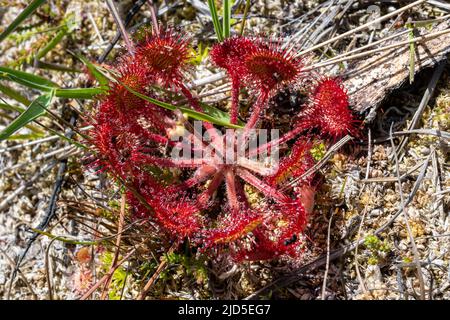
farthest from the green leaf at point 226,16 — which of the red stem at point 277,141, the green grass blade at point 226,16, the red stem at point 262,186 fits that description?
the red stem at point 262,186

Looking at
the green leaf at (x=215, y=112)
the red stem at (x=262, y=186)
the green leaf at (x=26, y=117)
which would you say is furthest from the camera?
the green leaf at (x=215, y=112)

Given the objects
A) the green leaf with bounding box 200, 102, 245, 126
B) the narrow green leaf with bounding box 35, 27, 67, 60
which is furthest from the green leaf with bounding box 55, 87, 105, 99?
the narrow green leaf with bounding box 35, 27, 67, 60

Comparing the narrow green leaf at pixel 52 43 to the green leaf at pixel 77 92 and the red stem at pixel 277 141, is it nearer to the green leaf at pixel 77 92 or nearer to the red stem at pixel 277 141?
the green leaf at pixel 77 92

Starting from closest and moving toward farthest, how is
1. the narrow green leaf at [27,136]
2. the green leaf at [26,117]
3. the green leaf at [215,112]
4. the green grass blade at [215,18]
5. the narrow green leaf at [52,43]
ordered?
the green leaf at [26,117]
the green grass blade at [215,18]
the green leaf at [215,112]
the narrow green leaf at [27,136]
the narrow green leaf at [52,43]

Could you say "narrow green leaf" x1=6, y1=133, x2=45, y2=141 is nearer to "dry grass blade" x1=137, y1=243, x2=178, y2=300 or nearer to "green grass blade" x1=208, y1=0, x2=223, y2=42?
"dry grass blade" x1=137, y1=243, x2=178, y2=300

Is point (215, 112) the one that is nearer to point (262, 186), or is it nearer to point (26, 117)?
point (262, 186)
